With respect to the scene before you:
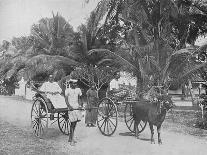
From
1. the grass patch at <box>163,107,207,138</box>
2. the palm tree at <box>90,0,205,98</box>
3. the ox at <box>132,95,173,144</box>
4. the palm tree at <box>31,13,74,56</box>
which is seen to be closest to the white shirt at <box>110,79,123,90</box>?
the palm tree at <box>90,0,205,98</box>

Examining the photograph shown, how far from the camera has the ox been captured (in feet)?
24.6

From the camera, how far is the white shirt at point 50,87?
7704 millimetres

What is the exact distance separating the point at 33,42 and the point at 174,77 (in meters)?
3.19

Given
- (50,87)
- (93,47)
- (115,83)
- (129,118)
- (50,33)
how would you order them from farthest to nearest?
(115,83) → (129,118) → (93,47) → (50,87) → (50,33)

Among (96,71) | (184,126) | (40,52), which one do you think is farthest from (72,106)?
(184,126)

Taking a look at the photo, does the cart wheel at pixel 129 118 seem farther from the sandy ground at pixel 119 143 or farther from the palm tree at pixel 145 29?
the palm tree at pixel 145 29

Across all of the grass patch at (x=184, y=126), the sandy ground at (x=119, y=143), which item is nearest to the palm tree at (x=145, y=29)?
the sandy ground at (x=119, y=143)

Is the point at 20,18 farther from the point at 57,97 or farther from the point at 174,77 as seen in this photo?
the point at 174,77

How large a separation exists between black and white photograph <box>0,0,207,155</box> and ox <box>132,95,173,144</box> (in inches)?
0.8

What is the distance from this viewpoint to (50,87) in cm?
780

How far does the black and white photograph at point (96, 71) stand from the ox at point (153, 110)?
0.8 inches

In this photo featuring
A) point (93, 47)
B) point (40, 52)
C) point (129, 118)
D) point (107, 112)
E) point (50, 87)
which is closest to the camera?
point (40, 52)

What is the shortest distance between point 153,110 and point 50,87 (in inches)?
86.4

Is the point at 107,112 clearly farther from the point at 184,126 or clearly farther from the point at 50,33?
the point at 184,126
